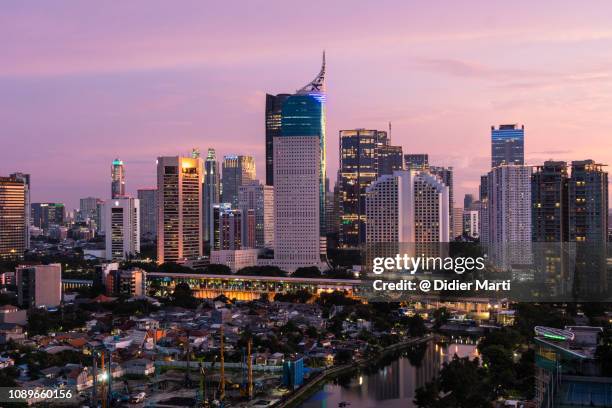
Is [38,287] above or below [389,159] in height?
below

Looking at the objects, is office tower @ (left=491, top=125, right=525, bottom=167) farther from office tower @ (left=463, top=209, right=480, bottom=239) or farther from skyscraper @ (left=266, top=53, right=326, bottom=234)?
skyscraper @ (left=266, top=53, right=326, bottom=234)

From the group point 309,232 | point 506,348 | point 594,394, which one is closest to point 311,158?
point 309,232

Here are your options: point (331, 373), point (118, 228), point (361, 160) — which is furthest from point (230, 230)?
Answer: point (331, 373)

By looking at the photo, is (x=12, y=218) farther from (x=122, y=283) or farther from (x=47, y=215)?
(x=47, y=215)

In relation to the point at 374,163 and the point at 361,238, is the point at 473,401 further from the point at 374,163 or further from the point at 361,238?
the point at 374,163

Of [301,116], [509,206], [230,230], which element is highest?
[301,116]

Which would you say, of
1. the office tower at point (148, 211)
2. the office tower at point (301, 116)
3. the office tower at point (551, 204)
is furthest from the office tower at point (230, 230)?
the office tower at point (148, 211)
